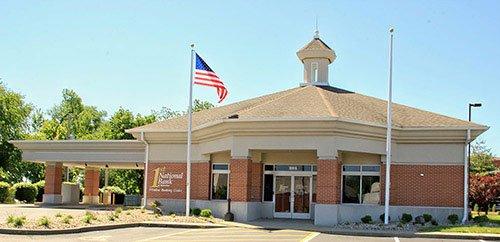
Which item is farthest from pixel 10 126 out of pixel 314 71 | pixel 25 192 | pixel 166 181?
pixel 314 71

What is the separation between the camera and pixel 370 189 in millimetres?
28781

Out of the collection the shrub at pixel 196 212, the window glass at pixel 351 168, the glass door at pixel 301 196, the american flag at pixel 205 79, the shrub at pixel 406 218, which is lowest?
the shrub at pixel 196 212

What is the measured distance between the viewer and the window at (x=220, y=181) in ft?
100

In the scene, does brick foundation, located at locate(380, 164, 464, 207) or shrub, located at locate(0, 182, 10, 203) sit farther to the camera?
shrub, located at locate(0, 182, 10, 203)

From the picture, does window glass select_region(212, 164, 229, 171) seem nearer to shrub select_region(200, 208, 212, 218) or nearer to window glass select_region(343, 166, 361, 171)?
shrub select_region(200, 208, 212, 218)

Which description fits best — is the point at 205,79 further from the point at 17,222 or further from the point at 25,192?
the point at 25,192

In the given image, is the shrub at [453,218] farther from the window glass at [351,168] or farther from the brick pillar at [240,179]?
the brick pillar at [240,179]

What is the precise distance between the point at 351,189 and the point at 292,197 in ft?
9.07

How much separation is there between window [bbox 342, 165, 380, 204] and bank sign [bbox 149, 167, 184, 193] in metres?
8.31

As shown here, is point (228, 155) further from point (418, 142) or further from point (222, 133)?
point (418, 142)

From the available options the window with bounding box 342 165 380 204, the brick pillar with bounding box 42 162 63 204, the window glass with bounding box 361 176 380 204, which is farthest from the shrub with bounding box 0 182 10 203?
the window glass with bounding box 361 176 380 204

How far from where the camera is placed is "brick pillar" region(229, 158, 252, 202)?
27.4 metres

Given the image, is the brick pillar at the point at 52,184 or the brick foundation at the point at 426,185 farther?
the brick pillar at the point at 52,184

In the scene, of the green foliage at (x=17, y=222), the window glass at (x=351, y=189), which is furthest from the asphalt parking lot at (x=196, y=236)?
the window glass at (x=351, y=189)
